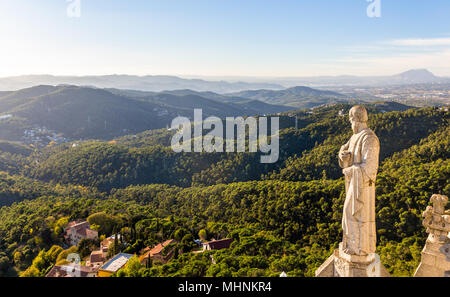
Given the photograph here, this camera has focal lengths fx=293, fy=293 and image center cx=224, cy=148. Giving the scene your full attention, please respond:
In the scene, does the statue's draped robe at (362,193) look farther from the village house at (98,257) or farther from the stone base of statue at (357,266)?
the village house at (98,257)

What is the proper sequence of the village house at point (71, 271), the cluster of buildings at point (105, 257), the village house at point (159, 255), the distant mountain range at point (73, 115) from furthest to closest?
the distant mountain range at point (73, 115) → the village house at point (159, 255) → the cluster of buildings at point (105, 257) → the village house at point (71, 271)

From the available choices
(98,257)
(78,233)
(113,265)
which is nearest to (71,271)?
(113,265)

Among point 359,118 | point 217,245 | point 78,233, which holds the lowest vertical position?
point 78,233

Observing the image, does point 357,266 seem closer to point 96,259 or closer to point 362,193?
point 362,193

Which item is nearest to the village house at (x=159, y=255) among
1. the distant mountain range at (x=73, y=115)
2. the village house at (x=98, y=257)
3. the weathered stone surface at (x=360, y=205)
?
the village house at (x=98, y=257)
